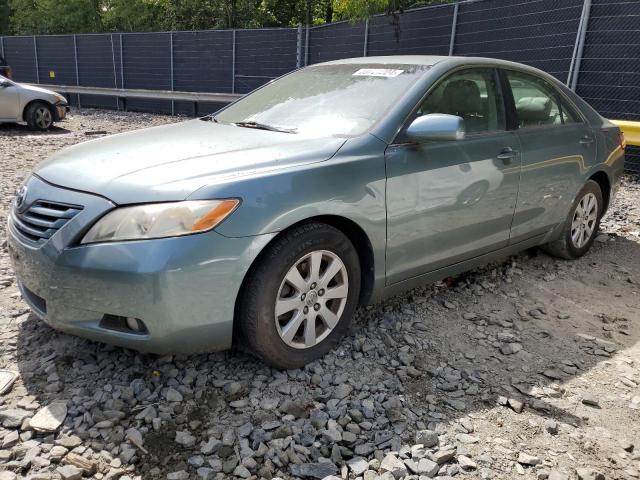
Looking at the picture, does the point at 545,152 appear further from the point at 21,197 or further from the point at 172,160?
the point at 21,197

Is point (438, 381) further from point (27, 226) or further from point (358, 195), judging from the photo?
point (27, 226)

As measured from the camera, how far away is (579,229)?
4711 mm

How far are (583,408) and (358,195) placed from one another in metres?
1.53

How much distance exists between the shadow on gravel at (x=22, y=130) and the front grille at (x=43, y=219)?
9.58 meters

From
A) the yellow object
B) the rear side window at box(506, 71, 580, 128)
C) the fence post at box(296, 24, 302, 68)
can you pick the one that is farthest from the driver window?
the fence post at box(296, 24, 302, 68)

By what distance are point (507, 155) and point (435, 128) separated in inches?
34.0

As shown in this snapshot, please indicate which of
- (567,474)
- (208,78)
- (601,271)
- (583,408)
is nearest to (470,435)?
(567,474)

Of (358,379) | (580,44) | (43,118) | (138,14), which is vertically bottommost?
(358,379)

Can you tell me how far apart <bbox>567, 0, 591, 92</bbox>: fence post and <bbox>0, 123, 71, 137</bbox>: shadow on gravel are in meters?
9.56

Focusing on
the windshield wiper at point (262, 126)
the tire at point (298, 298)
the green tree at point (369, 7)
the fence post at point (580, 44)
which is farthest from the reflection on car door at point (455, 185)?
the green tree at point (369, 7)

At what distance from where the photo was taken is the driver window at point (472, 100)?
3453mm

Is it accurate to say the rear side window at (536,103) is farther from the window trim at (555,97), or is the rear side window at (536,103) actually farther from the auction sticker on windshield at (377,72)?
the auction sticker on windshield at (377,72)

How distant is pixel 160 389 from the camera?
2.73 metres

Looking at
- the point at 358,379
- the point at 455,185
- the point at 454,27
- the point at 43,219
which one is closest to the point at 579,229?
the point at 455,185
